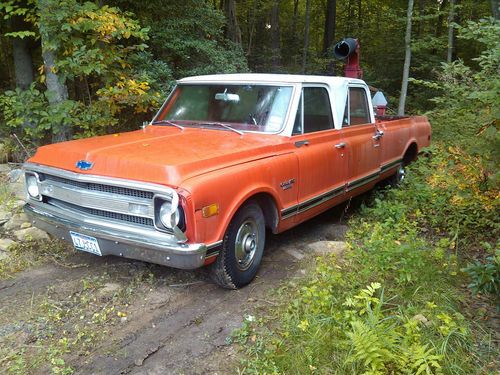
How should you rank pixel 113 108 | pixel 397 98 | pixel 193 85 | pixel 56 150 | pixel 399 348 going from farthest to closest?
pixel 397 98 < pixel 113 108 < pixel 193 85 < pixel 56 150 < pixel 399 348

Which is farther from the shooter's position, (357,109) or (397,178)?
(397,178)

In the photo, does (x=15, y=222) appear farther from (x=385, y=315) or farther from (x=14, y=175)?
(x=385, y=315)

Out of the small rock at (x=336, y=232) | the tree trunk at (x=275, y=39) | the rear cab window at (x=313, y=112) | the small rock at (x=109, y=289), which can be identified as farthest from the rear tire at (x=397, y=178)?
the tree trunk at (x=275, y=39)

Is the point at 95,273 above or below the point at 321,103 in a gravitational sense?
below

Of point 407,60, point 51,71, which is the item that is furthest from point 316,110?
point 407,60

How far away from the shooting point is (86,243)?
12.1ft

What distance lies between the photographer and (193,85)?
5.16 meters

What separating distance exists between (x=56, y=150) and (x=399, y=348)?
10.6ft

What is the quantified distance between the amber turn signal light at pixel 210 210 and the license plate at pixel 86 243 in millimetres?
988

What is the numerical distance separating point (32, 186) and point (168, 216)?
5.55 ft

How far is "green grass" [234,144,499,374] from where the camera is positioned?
8.86 feet

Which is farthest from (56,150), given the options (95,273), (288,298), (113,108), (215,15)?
(215,15)

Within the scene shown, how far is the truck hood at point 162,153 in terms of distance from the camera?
3400 mm

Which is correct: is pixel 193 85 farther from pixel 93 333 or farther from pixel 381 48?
pixel 381 48
